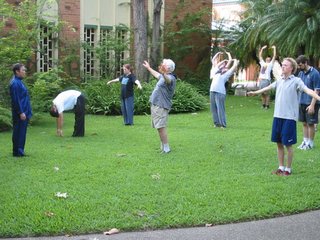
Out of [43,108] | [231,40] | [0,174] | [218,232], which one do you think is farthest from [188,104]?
[218,232]

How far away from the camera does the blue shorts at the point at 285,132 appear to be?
7.64 meters

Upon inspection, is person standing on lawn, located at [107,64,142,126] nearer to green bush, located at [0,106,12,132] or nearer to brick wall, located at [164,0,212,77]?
green bush, located at [0,106,12,132]

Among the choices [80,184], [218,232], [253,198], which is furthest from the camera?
[80,184]

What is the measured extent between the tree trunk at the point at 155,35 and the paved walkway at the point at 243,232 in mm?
16263

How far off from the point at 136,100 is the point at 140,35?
3306mm

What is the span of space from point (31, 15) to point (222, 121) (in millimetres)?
6813

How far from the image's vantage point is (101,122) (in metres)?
15.0

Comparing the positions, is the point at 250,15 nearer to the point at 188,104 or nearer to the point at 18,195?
the point at 188,104

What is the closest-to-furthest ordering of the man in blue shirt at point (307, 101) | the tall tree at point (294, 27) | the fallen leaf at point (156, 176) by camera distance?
the fallen leaf at point (156, 176) < the man in blue shirt at point (307, 101) < the tall tree at point (294, 27)

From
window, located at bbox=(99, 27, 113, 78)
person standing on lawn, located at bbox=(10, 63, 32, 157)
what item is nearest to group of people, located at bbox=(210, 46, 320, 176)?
person standing on lawn, located at bbox=(10, 63, 32, 157)

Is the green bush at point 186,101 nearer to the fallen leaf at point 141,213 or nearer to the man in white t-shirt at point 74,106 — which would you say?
the man in white t-shirt at point 74,106

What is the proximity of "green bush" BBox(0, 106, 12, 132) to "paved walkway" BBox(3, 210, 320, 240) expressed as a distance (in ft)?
23.5

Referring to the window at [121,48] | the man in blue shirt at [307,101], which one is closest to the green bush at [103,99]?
the window at [121,48]

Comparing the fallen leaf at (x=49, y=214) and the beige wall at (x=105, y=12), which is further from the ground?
the beige wall at (x=105, y=12)
